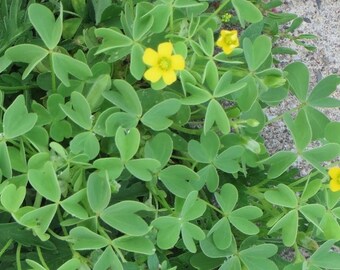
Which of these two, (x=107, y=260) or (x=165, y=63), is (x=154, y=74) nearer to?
(x=165, y=63)

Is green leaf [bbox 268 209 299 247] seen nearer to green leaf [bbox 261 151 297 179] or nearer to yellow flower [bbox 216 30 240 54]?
green leaf [bbox 261 151 297 179]

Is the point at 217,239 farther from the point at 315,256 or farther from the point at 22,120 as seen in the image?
the point at 22,120

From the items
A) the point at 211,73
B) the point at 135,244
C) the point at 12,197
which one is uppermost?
the point at 211,73

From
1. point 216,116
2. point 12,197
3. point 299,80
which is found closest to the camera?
point 12,197

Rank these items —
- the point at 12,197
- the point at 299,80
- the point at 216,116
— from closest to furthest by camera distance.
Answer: the point at 12,197 → the point at 216,116 → the point at 299,80

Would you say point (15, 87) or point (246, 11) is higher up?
point (246, 11)

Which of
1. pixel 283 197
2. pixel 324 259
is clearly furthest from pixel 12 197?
pixel 324 259

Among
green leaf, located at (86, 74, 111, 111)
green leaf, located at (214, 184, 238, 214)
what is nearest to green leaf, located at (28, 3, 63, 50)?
green leaf, located at (86, 74, 111, 111)
